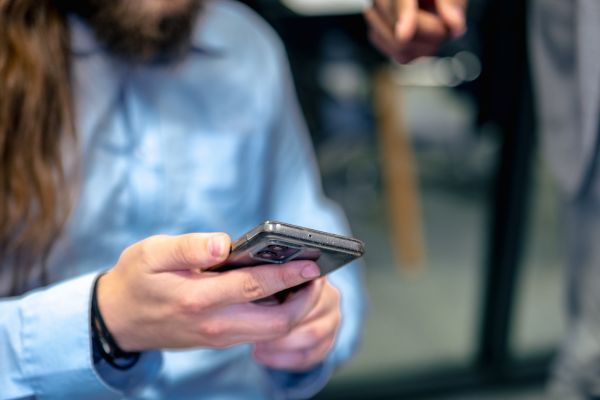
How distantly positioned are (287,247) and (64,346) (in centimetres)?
24

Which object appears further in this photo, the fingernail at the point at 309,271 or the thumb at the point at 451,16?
the thumb at the point at 451,16

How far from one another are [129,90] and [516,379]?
1.56 metres

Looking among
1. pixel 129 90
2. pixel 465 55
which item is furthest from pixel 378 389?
pixel 129 90

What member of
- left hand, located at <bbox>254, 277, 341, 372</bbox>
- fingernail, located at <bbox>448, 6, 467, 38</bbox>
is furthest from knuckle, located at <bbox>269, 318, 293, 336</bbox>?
fingernail, located at <bbox>448, 6, 467, 38</bbox>

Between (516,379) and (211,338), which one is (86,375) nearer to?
(211,338)

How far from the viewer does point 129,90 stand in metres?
0.81

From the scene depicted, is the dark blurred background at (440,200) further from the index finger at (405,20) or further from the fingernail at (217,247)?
the fingernail at (217,247)

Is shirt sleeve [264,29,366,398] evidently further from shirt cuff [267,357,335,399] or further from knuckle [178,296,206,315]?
knuckle [178,296,206,315]

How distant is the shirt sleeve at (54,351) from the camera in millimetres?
595

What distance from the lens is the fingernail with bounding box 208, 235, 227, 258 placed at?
0.49 m

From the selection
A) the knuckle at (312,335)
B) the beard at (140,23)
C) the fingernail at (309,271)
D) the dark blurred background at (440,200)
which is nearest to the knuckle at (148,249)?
the fingernail at (309,271)

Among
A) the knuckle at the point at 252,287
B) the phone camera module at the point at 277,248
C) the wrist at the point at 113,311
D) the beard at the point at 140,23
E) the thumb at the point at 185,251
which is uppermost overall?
the beard at the point at 140,23

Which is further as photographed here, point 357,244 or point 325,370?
point 325,370

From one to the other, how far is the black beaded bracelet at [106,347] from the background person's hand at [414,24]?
0.36m
